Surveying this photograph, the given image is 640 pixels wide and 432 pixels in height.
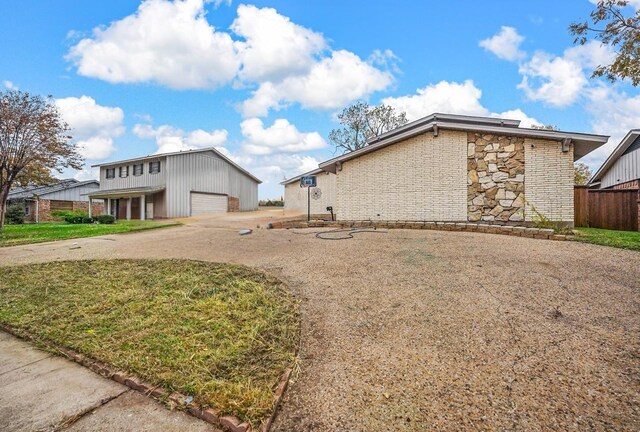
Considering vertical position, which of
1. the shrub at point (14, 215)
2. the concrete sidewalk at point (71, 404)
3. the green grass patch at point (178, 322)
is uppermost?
the shrub at point (14, 215)

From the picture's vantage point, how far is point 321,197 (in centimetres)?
2483

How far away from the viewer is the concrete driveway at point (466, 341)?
2162 millimetres

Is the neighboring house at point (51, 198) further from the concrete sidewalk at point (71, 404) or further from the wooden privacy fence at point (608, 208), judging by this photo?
the wooden privacy fence at point (608, 208)

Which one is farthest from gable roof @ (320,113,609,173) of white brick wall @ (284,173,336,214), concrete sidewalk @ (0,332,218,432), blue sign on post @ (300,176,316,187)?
concrete sidewalk @ (0,332,218,432)

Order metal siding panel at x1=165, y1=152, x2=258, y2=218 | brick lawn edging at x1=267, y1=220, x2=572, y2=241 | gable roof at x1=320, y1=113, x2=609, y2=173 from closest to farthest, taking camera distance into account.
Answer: brick lawn edging at x1=267, y1=220, x2=572, y2=241 < gable roof at x1=320, y1=113, x2=609, y2=173 < metal siding panel at x1=165, y1=152, x2=258, y2=218

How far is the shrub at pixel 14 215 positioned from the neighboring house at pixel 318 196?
20.3 meters

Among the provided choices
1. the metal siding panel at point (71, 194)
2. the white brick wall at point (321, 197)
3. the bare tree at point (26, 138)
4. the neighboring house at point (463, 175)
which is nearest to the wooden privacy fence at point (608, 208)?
the neighboring house at point (463, 175)

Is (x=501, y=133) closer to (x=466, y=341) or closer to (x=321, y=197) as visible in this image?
(x=466, y=341)

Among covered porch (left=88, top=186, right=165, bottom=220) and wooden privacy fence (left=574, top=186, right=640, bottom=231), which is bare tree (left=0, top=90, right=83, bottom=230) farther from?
wooden privacy fence (left=574, top=186, right=640, bottom=231)

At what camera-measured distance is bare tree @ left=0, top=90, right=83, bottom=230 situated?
13.9 meters

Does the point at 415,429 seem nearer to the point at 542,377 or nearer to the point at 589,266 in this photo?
the point at 542,377

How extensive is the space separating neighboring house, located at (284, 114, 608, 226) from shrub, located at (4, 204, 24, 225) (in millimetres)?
26022

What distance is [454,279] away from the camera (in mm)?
4672

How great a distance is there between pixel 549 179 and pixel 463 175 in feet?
8.17
